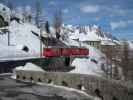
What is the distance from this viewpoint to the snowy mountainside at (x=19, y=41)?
83.9 meters

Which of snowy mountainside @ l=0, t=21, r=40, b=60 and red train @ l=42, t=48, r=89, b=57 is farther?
snowy mountainside @ l=0, t=21, r=40, b=60

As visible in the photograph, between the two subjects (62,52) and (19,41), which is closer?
(62,52)

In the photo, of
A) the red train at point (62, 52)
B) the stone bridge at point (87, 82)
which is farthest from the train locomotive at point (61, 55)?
the stone bridge at point (87, 82)

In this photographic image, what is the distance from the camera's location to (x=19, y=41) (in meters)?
101

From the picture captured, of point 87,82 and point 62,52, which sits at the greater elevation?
point 62,52

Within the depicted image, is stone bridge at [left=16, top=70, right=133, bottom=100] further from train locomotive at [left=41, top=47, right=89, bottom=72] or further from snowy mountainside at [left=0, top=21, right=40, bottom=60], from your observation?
snowy mountainside at [left=0, top=21, right=40, bottom=60]

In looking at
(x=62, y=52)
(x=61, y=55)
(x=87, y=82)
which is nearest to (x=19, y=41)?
(x=62, y=52)

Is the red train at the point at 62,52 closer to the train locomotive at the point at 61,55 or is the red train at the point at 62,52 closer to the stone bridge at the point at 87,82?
the train locomotive at the point at 61,55

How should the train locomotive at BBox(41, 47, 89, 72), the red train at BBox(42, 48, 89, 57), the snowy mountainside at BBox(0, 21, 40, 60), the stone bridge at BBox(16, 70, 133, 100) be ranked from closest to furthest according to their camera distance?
the stone bridge at BBox(16, 70, 133, 100)
the train locomotive at BBox(41, 47, 89, 72)
the red train at BBox(42, 48, 89, 57)
the snowy mountainside at BBox(0, 21, 40, 60)

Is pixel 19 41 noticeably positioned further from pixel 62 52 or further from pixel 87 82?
pixel 87 82

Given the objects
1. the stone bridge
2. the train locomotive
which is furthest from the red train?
the stone bridge

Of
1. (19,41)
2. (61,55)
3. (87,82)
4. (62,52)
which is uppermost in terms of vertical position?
(19,41)

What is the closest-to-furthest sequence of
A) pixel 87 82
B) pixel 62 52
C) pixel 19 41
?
pixel 87 82 < pixel 62 52 < pixel 19 41

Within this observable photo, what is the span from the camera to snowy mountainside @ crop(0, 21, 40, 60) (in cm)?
8390
